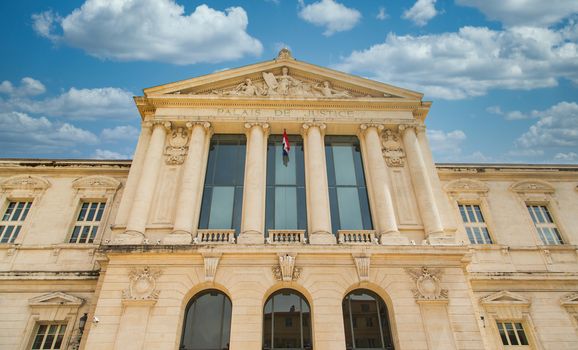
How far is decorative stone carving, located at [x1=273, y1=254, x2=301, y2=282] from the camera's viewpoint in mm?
15047

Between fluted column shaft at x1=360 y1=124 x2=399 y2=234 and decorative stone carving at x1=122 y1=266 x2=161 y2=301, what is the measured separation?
986 centimetres

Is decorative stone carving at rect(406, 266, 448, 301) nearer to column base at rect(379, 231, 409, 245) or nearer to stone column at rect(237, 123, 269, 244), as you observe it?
column base at rect(379, 231, 409, 245)

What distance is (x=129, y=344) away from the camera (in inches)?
535

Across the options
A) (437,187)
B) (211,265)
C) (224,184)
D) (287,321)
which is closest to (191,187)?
(224,184)

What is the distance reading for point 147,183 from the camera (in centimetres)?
1770

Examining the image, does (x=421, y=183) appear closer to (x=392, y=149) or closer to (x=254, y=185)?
(x=392, y=149)

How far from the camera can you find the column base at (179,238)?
1592 centimetres

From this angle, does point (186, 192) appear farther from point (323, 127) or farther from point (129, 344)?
point (323, 127)

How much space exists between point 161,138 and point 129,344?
32.5 feet

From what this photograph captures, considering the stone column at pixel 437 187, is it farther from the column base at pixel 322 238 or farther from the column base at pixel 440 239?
the column base at pixel 322 238

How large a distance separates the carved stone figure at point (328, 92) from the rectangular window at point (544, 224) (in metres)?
12.1

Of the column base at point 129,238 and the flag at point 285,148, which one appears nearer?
the column base at point 129,238

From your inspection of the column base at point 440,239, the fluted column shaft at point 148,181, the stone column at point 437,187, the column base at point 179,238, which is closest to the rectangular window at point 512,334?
the column base at point 440,239

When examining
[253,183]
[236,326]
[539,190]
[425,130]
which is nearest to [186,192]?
[253,183]
